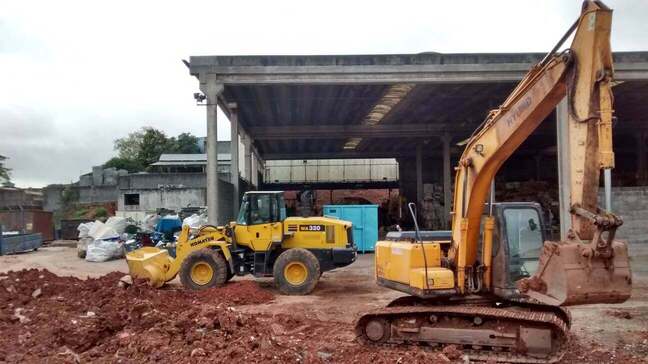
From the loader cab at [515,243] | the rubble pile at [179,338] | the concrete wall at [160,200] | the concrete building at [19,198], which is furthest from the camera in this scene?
the concrete building at [19,198]

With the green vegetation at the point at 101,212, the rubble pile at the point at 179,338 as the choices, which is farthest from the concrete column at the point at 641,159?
the green vegetation at the point at 101,212

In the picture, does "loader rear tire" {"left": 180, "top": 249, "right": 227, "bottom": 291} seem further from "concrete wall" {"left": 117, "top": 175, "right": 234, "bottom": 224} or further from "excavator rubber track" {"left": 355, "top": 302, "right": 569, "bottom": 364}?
"concrete wall" {"left": 117, "top": 175, "right": 234, "bottom": 224}

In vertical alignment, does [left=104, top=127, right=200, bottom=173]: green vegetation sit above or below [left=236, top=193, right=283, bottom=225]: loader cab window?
above

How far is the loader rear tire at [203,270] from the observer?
39.5 ft

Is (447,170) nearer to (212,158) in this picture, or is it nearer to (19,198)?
(212,158)

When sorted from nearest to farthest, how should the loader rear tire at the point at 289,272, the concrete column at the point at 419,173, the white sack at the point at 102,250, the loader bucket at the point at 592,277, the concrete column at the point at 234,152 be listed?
the loader bucket at the point at 592,277 → the loader rear tire at the point at 289,272 → the white sack at the point at 102,250 → the concrete column at the point at 234,152 → the concrete column at the point at 419,173

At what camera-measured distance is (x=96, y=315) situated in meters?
8.03

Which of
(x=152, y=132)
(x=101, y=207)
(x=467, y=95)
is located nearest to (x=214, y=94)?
(x=467, y=95)

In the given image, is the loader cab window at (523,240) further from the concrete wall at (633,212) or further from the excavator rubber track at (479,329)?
the concrete wall at (633,212)

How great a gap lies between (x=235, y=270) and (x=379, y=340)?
605cm

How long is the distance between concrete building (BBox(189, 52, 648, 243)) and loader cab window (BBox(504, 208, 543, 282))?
10.1 meters

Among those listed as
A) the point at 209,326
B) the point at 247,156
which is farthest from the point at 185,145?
the point at 209,326

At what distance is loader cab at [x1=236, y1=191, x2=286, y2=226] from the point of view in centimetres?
1246

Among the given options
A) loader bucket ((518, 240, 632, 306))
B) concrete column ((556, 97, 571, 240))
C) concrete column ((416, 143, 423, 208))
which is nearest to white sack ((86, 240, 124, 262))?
concrete column ((556, 97, 571, 240))
